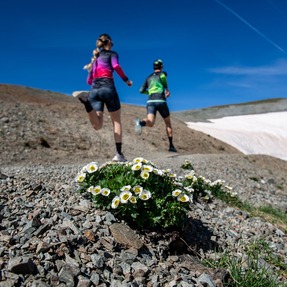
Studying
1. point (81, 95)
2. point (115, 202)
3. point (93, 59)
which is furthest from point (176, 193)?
point (93, 59)

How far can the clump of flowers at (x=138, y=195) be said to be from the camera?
4.18 meters

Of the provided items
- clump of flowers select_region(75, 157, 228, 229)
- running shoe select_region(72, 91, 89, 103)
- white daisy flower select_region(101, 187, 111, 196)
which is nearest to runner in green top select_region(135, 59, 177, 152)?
running shoe select_region(72, 91, 89, 103)

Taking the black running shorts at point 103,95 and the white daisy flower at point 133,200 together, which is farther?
the black running shorts at point 103,95

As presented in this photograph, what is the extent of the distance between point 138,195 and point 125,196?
6.4 inches

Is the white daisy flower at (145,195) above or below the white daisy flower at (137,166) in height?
below

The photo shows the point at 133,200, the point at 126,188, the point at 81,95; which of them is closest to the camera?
the point at 133,200

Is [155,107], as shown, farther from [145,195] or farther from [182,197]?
[145,195]

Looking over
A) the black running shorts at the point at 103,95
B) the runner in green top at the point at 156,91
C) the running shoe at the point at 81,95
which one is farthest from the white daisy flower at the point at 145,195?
the runner in green top at the point at 156,91

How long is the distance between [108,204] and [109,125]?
46.0 ft

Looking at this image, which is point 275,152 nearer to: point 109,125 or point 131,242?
point 109,125

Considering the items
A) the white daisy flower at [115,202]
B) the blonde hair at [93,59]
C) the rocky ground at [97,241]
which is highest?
the blonde hair at [93,59]

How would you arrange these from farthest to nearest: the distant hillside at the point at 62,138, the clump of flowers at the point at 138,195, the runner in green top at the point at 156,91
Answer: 1. the distant hillside at the point at 62,138
2. the runner in green top at the point at 156,91
3. the clump of flowers at the point at 138,195

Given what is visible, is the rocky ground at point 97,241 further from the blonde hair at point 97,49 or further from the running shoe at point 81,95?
the blonde hair at point 97,49

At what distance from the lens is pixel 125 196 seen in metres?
4.13
